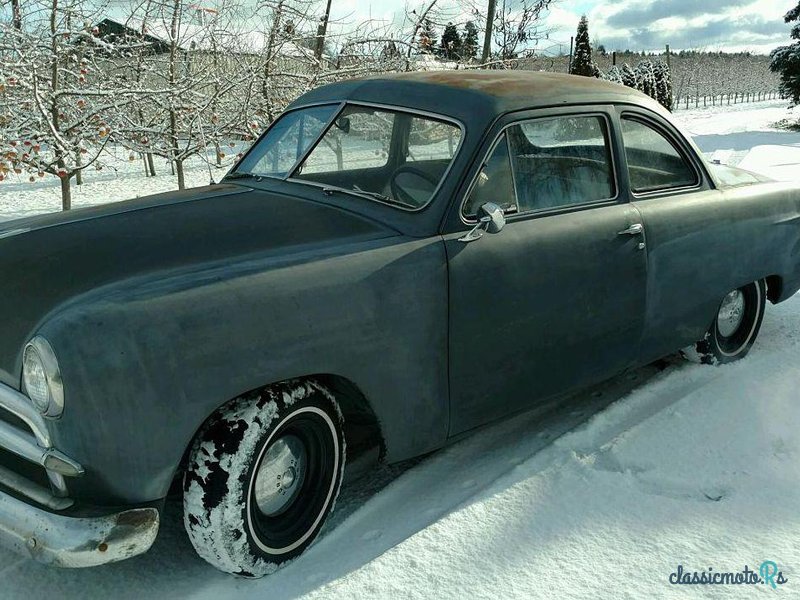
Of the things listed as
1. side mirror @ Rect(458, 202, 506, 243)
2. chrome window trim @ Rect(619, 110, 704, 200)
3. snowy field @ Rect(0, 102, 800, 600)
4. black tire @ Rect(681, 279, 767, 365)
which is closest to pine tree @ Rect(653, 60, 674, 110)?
black tire @ Rect(681, 279, 767, 365)

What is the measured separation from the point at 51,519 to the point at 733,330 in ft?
12.3

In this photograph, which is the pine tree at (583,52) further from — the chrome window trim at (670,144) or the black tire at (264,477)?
the black tire at (264,477)

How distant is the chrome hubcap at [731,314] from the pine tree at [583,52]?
1500 inches

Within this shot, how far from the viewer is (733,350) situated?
453 cm

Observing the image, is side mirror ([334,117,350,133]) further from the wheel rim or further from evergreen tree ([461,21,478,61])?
evergreen tree ([461,21,478,61])

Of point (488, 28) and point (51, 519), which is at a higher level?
point (488, 28)

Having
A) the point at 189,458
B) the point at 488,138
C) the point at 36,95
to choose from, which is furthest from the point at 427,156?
the point at 36,95

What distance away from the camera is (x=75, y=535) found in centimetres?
221

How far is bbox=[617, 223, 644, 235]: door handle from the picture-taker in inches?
138

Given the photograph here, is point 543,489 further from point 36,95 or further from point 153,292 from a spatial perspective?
point 36,95

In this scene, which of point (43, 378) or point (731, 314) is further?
point (731, 314)

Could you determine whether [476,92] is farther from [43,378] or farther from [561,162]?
[43,378]

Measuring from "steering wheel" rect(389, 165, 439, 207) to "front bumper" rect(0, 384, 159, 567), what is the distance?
1532mm

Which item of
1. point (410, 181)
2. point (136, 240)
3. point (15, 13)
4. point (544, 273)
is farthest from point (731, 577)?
point (15, 13)
